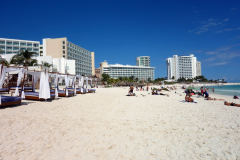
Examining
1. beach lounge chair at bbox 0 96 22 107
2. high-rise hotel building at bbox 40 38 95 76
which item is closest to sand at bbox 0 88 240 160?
beach lounge chair at bbox 0 96 22 107

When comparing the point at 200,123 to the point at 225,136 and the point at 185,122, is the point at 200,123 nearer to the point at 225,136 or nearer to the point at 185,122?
the point at 185,122

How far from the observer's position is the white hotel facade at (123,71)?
12304cm

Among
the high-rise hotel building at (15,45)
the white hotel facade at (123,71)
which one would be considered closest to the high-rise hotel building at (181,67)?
the white hotel facade at (123,71)

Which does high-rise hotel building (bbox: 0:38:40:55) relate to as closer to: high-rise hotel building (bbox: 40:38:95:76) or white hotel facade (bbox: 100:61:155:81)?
high-rise hotel building (bbox: 40:38:95:76)

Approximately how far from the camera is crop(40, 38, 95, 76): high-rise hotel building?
197ft

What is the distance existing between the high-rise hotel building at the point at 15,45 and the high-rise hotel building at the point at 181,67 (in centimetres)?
11625

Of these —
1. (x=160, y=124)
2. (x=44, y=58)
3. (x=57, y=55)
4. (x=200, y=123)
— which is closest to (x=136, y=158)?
(x=160, y=124)

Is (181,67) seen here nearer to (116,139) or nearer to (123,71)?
(123,71)

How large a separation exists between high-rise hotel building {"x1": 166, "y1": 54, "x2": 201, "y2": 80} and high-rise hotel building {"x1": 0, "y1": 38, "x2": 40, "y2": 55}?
116 metres

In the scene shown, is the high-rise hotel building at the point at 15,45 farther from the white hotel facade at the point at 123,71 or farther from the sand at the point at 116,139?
the white hotel facade at the point at 123,71

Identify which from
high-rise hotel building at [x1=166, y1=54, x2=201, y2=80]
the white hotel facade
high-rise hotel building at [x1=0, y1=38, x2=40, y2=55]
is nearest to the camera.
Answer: high-rise hotel building at [x1=0, y1=38, x2=40, y2=55]

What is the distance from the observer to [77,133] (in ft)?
14.9

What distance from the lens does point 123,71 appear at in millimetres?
126562

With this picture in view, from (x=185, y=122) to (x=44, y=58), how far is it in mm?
45387
